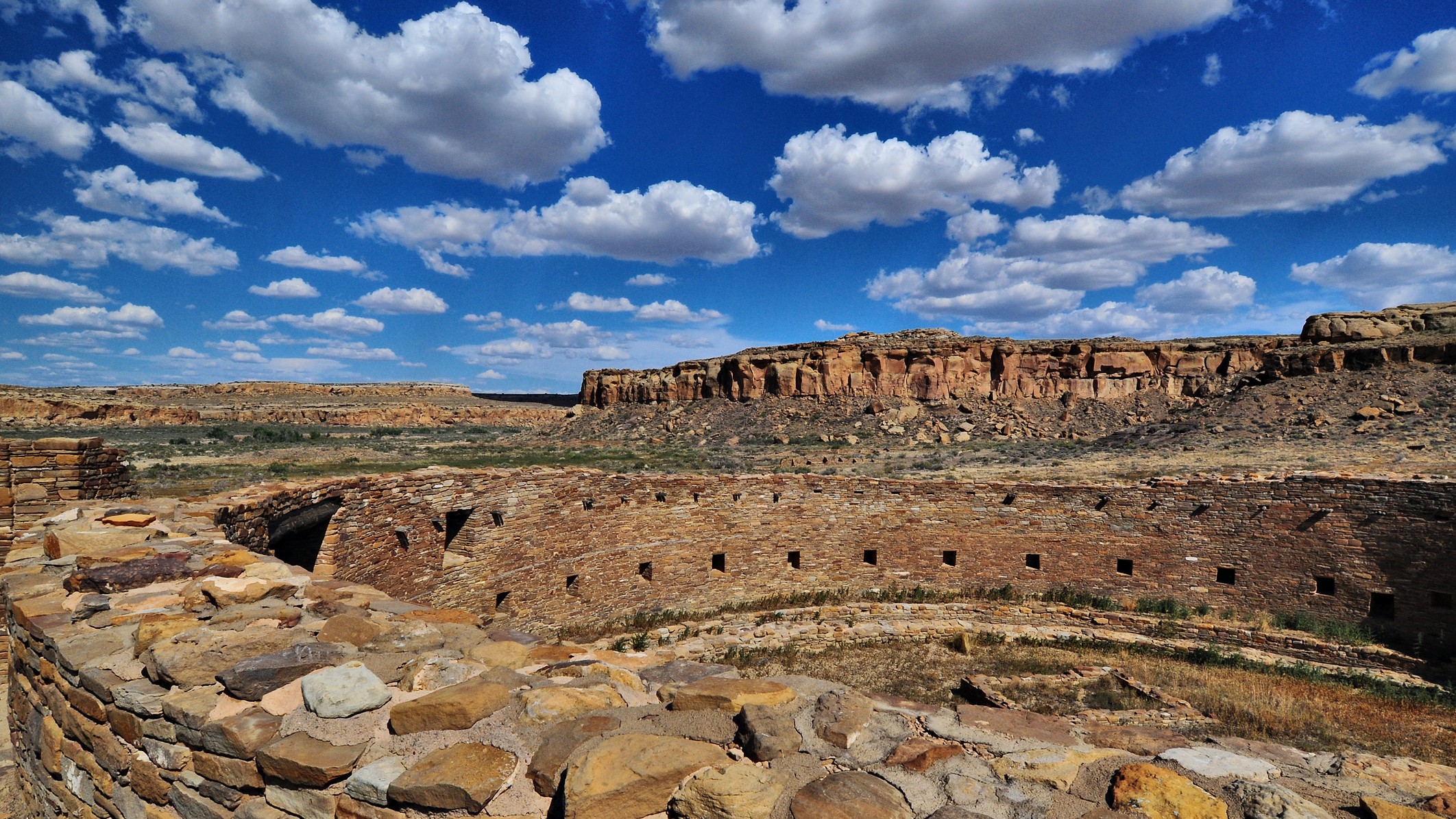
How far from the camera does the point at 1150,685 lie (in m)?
11.7

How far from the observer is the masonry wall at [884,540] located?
1272 centimetres

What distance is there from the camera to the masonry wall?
41.7 feet

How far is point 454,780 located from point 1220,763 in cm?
390

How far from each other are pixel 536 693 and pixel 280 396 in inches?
4094

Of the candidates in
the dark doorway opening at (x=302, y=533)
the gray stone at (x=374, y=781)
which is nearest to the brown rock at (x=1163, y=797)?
the gray stone at (x=374, y=781)

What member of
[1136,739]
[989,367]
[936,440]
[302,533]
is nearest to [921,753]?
[1136,739]

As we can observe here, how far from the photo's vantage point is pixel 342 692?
3543 millimetres

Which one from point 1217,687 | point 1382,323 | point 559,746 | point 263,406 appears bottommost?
point 1217,687

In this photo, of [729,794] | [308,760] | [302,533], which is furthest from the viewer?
[302,533]

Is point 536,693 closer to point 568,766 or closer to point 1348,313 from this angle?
point 568,766

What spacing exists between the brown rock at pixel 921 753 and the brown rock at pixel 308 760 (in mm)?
2684

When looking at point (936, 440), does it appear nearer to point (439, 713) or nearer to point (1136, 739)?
point (1136, 739)

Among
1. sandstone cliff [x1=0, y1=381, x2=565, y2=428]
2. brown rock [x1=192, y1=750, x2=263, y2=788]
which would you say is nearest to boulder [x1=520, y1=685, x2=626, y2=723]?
brown rock [x1=192, y1=750, x2=263, y2=788]

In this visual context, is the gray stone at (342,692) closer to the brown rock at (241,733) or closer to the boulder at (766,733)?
the brown rock at (241,733)
